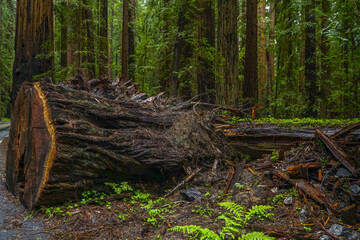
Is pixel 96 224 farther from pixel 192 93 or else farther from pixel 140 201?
pixel 192 93

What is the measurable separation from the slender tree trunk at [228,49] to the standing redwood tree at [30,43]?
554 cm

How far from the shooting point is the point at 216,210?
144 inches

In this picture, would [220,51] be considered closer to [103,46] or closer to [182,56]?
[182,56]

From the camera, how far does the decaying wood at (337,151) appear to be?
3.78 meters

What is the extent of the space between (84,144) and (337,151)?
4158 mm

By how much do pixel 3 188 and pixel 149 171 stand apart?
10.3 feet

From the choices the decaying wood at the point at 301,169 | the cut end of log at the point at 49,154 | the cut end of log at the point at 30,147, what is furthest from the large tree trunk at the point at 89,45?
the decaying wood at the point at 301,169

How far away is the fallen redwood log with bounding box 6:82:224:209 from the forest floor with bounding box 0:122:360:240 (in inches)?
11.8

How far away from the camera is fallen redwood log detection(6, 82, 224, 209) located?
3.92 m

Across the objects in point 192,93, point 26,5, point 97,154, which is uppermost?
point 26,5

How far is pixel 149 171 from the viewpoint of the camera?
4.78m

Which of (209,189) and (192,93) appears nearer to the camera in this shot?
(209,189)

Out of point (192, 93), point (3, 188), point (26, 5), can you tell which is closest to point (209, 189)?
point (3, 188)

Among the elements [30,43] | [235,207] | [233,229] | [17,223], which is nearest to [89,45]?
[30,43]
